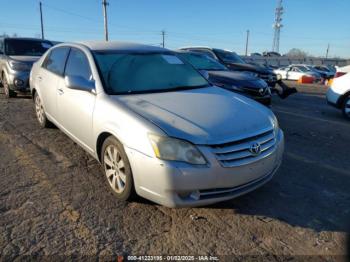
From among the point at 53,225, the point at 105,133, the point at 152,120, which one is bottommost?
the point at 53,225

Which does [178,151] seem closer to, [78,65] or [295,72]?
[78,65]

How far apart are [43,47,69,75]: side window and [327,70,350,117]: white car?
250 inches

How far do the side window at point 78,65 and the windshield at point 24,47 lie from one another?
5.59 metres

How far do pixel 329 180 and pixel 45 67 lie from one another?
4707 millimetres

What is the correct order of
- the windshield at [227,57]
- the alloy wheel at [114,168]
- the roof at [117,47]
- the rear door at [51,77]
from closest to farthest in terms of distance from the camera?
the alloy wheel at [114,168] → the roof at [117,47] → the rear door at [51,77] → the windshield at [227,57]

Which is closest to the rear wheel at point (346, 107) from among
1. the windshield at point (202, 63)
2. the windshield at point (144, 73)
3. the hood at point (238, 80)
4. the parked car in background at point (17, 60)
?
the hood at point (238, 80)

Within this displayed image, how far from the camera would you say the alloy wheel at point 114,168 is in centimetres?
299

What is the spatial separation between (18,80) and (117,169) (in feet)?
20.0

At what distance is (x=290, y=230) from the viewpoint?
2.71 metres

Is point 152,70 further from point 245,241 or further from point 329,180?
point 329,180

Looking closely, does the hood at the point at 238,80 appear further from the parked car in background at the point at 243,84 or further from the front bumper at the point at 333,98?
the front bumper at the point at 333,98

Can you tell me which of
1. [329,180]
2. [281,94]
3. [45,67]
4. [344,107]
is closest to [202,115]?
[329,180]

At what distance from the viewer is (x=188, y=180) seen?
98.5 inches

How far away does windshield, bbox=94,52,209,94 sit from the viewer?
351 cm
